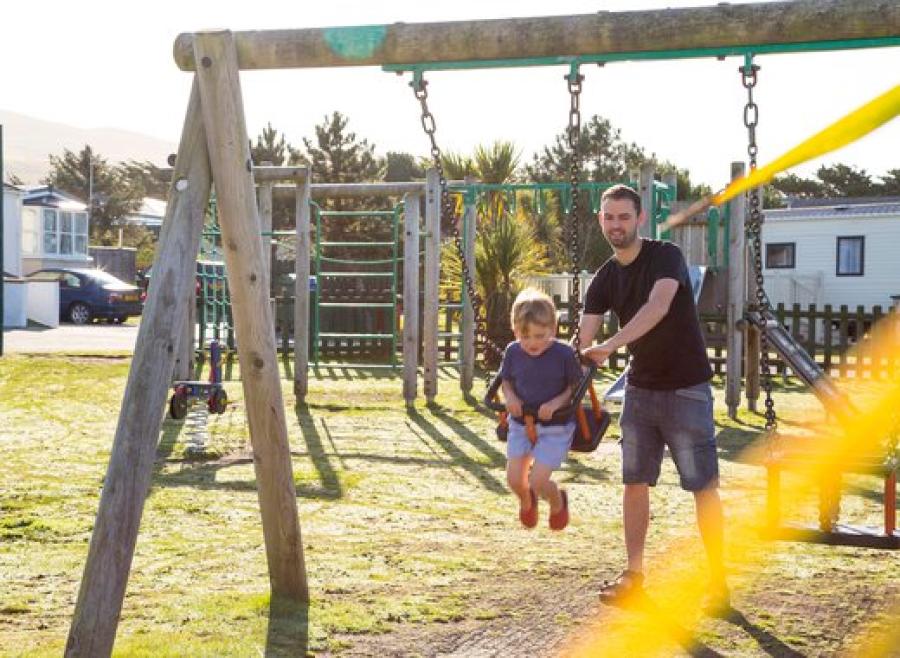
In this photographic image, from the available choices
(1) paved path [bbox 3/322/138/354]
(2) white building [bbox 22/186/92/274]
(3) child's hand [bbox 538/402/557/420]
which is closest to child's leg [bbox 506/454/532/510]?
(3) child's hand [bbox 538/402/557/420]

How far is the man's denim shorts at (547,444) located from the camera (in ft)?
16.6

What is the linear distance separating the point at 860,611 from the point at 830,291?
2879cm

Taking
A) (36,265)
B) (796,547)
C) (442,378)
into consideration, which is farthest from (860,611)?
(36,265)

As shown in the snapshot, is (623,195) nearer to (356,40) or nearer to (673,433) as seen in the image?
(673,433)

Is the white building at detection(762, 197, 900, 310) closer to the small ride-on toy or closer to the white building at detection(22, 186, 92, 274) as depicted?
the small ride-on toy

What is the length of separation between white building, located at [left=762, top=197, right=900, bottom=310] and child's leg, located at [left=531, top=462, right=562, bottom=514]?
28.0 metres

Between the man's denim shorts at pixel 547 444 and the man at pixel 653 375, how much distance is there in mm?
279

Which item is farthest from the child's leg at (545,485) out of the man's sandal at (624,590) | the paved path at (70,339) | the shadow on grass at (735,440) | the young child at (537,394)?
the paved path at (70,339)

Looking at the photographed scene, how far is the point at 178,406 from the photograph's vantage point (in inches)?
460

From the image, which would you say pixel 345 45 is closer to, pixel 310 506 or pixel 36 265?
pixel 310 506

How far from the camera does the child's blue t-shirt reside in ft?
16.4

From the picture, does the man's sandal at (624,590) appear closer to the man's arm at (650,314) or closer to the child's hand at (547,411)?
the child's hand at (547,411)

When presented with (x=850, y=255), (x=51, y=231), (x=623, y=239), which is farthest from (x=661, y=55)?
(x=51, y=231)

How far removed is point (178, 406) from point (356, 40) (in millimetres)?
7199
